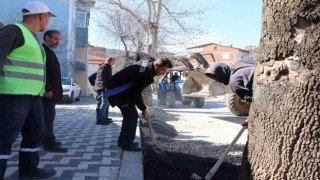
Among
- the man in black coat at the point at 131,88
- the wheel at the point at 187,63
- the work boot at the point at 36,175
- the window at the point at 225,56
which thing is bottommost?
the work boot at the point at 36,175

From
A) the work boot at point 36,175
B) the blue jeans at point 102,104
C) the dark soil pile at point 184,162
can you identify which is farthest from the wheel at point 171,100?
the work boot at point 36,175

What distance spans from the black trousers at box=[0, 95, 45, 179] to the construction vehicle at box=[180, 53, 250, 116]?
8972mm

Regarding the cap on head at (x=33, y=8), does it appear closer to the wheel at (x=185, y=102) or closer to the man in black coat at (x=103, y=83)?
the man in black coat at (x=103, y=83)

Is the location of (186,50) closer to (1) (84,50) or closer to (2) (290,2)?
(2) (290,2)

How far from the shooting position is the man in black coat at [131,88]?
4.59 meters

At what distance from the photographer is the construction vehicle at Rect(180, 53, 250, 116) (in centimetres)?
1186

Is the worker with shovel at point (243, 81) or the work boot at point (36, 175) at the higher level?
the worker with shovel at point (243, 81)

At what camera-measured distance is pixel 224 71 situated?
4.21m

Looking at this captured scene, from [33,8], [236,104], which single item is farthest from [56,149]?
[236,104]

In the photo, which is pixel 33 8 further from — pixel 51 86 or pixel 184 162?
pixel 184 162

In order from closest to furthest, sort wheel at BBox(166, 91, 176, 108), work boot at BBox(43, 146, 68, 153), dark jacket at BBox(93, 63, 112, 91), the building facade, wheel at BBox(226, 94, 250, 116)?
work boot at BBox(43, 146, 68, 153) < dark jacket at BBox(93, 63, 112, 91) < wheel at BBox(226, 94, 250, 116) < wheel at BBox(166, 91, 176, 108) < the building facade

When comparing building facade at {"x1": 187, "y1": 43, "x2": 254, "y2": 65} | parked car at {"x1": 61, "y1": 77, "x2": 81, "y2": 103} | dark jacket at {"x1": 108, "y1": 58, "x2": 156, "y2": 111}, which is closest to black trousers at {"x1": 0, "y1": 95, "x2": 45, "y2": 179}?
dark jacket at {"x1": 108, "y1": 58, "x2": 156, "y2": 111}

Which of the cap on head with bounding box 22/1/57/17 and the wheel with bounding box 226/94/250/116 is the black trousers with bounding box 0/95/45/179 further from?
the wheel with bounding box 226/94/250/116

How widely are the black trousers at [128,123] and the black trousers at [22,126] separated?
152cm
